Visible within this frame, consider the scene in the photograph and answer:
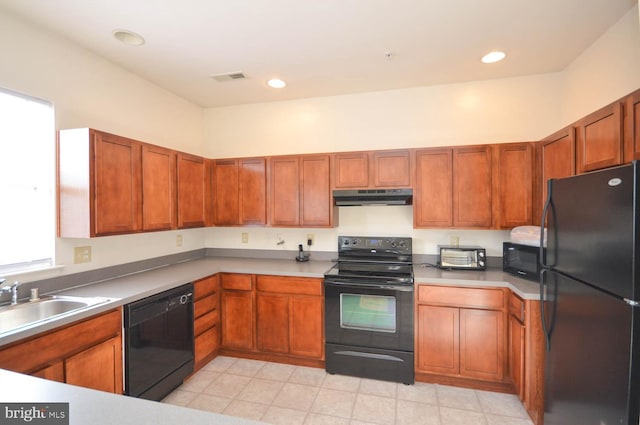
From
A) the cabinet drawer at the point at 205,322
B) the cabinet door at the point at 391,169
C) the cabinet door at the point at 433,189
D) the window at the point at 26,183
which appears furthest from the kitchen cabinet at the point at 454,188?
the window at the point at 26,183

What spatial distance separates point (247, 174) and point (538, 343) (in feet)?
9.61

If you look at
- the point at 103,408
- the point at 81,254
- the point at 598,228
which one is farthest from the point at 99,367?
the point at 598,228

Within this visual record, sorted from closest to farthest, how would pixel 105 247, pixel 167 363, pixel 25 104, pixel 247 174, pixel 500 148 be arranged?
pixel 25 104, pixel 167 363, pixel 105 247, pixel 500 148, pixel 247 174

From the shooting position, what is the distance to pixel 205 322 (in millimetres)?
2832

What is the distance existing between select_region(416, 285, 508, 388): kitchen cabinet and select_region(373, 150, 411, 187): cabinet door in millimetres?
999

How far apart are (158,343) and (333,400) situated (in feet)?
4.61

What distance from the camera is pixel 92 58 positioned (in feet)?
8.03

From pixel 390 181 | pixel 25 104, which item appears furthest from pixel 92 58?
pixel 390 181

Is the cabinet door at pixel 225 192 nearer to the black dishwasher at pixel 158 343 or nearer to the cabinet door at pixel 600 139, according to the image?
the black dishwasher at pixel 158 343

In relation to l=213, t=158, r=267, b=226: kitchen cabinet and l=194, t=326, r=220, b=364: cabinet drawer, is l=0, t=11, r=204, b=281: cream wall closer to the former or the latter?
l=213, t=158, r=267, b=226: kitchen cabinet

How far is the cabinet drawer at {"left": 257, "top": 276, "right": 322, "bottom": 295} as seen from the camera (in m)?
2.82

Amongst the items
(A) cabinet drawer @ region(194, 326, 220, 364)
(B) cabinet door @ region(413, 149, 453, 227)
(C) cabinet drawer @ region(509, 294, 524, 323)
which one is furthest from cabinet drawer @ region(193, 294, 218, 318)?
(C) cabinet drawer @ region(509, 294, 524, 323)

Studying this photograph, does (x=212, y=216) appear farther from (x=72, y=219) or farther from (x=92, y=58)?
(x=92, y=58)

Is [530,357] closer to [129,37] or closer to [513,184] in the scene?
[513,184]
